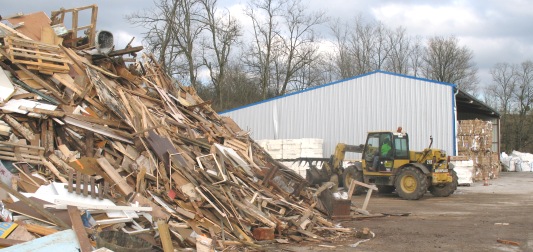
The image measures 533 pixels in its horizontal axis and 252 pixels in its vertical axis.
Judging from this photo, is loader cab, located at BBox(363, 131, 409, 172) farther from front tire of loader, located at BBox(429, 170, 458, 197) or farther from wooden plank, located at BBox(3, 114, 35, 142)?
wooden plank, located at BBox(3, 114, 35, 142)

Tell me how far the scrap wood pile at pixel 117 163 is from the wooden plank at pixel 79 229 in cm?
2

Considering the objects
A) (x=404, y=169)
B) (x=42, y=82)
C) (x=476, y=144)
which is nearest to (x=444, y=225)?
(x=404, y=169)

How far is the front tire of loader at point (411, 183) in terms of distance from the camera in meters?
17.9

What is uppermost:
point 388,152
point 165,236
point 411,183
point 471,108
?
point 471,108

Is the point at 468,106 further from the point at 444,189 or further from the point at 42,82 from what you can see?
the point at 42,82

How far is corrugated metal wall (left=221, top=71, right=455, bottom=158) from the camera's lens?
23.3 meters

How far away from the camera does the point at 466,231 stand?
11.3 m

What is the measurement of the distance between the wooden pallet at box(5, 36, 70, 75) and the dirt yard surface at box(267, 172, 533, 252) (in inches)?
256

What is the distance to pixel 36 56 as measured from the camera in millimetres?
11461

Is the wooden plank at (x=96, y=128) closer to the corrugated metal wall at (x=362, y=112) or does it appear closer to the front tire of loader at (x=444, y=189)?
the front tire of loader at (x=444, y=189)

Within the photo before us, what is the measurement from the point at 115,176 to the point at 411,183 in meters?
11.8

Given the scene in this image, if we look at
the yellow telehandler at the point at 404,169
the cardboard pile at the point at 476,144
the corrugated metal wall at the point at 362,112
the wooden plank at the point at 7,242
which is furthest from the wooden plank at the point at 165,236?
the cardboard pile at the point at 476,144

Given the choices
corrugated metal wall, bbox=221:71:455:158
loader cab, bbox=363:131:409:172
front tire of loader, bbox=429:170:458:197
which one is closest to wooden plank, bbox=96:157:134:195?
loader cab, bbox=363:131:409:172

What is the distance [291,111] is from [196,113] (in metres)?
13.9
